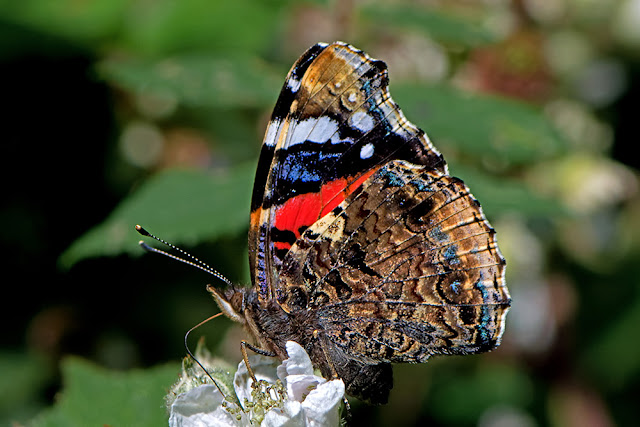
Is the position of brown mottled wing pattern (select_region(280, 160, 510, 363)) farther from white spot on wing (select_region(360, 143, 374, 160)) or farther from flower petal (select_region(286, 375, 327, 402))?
flower petal (select_region(286, 375, 327, 402))

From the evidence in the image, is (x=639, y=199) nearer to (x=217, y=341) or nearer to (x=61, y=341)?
(x=217, y=341)

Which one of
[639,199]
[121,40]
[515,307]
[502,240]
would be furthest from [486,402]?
[121,40]

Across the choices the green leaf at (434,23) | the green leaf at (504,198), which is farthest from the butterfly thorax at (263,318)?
the green leaf at (434,23)

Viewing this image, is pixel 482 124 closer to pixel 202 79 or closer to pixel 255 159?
pixel 255 159

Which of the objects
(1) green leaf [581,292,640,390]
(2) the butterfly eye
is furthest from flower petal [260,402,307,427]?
(1) green leaf [581,292,640,390]

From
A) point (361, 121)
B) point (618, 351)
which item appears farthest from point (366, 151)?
point (618, 351)

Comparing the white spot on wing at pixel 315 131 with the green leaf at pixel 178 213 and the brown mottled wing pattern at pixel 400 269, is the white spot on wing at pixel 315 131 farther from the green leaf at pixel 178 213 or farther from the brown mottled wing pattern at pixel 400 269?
the green leaf at pixel 178 213
